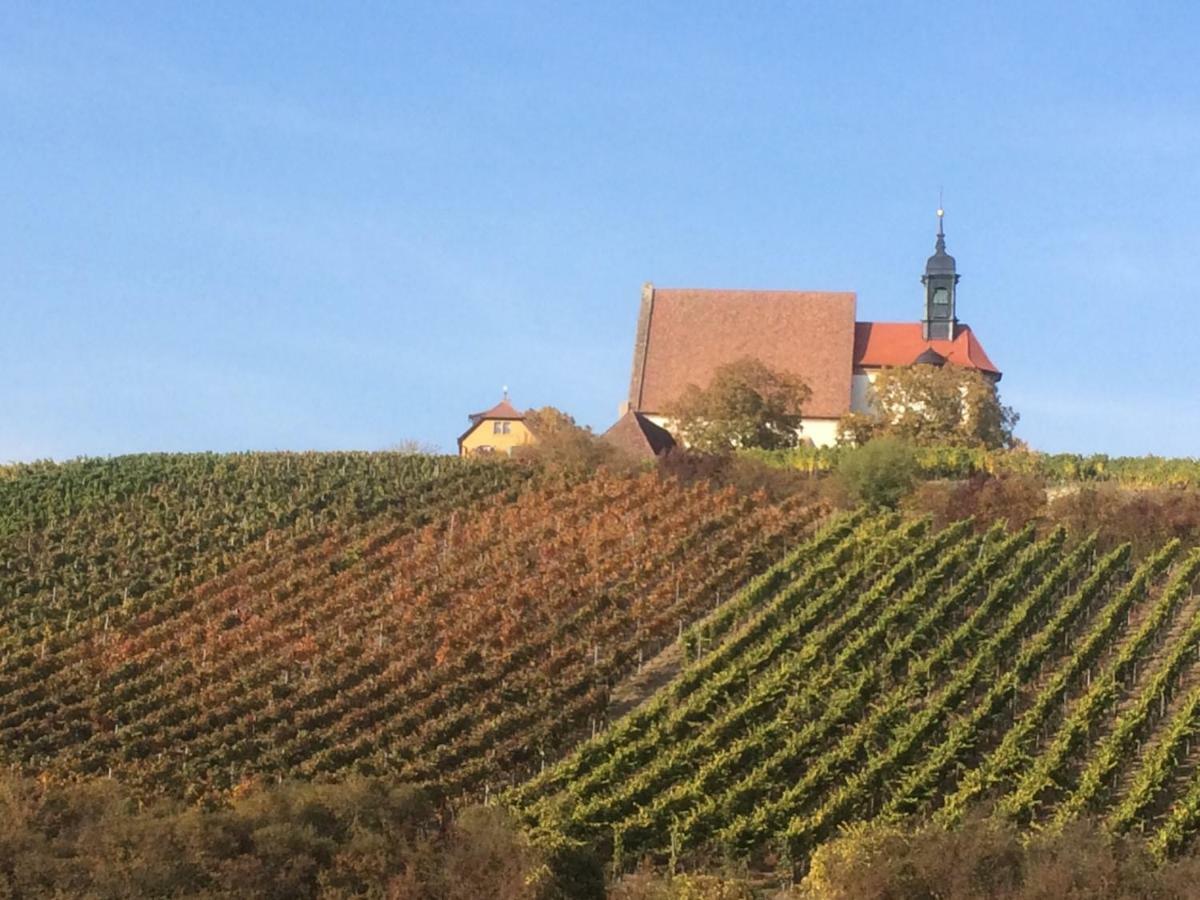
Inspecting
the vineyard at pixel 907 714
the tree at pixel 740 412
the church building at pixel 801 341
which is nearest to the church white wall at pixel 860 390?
the church building at pixel 801 341

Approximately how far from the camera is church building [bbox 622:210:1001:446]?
60.4 meters

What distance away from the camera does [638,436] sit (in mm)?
51125

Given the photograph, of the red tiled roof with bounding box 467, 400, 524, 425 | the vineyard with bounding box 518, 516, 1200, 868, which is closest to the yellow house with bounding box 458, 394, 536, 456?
the red tiled roof with bounding box 467, 400, 524, 425

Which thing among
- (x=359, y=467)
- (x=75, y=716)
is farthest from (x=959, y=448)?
(x=75, y=716)

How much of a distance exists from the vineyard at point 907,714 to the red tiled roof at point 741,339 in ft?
86.4

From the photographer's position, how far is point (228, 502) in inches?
1553

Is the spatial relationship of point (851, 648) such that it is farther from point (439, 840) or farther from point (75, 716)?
point (75, 716)

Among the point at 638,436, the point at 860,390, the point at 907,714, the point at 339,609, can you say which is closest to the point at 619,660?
the point at 907,714

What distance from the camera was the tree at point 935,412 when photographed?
160 ft

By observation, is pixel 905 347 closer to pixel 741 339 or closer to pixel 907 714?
pixel 741 339

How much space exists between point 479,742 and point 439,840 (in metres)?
3.72

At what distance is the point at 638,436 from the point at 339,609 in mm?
19557

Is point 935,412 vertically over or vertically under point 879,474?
over

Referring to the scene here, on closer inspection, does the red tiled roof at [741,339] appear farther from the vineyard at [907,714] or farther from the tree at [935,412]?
the vineyard at [907,714]
